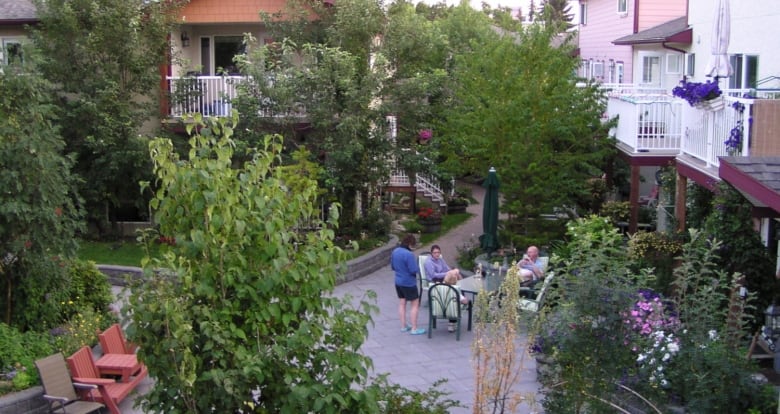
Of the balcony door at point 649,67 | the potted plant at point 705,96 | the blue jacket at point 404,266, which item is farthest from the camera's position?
the balcony door at point 649,67

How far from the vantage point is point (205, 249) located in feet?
20.0

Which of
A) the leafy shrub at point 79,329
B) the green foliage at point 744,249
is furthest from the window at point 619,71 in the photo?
the leafy shrub at point 79,329

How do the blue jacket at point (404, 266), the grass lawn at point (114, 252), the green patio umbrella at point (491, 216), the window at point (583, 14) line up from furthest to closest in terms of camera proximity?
the window at point (583, 14)
the grass lawn at point (114, 252)
the green patio umbrella at point (491, 216)
the blue jacket at point (404, 266)

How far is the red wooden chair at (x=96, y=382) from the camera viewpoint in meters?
10.4

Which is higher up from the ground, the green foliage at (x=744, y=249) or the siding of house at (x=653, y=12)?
the siding of house at (x=653, y=12)

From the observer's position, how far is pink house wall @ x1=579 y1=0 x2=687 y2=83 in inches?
1101

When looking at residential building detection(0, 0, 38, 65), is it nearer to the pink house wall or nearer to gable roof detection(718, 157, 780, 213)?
the pink house wall

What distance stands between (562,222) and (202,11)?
10724mm

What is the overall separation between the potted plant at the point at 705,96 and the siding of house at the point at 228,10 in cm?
1170

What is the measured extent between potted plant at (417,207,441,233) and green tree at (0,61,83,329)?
1259 centimetres

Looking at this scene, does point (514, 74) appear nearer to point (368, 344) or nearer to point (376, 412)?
point (368, 344)

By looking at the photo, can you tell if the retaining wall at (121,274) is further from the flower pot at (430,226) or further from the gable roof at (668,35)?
the gable roof at (668,35)

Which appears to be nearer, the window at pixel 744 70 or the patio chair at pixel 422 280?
the patio chair at pixel 422 280

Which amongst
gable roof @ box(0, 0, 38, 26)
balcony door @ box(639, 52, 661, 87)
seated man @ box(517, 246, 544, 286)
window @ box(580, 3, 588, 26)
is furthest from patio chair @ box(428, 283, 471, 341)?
window @ box(580, 3, 588, 26)
